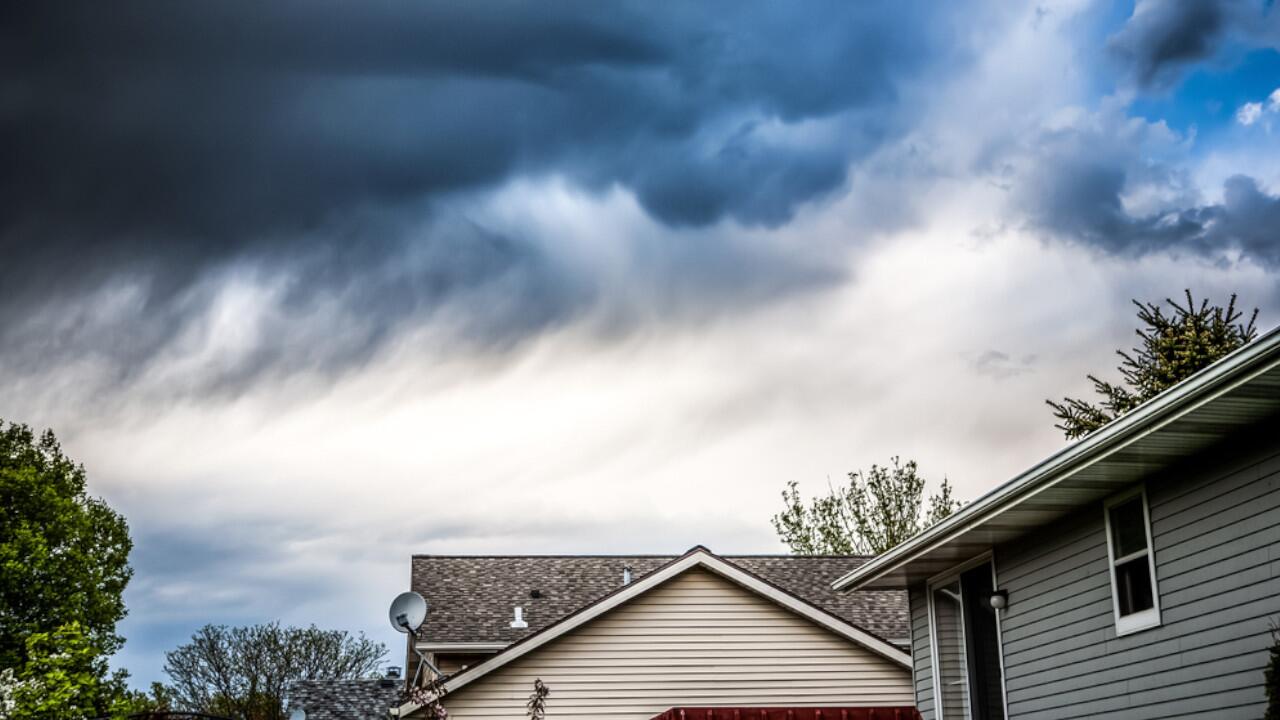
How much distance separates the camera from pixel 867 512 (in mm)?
42406

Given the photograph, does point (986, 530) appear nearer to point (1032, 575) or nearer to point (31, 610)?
point (1032, 575)

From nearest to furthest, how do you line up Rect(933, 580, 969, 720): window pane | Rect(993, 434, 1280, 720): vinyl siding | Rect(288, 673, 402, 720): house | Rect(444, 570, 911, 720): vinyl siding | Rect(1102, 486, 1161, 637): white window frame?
Rect(993, 434, 1280, 720): vinyl siding → Rect(1102, 486, 1161, 637): white window frame → Rect(933, 580, 969, 720): window pane → Rect(444, 570, 911, 720): vinyl siding → Rect(288, 673, 402, 720): house

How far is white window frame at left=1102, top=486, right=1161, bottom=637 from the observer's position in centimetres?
1084

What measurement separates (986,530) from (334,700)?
67.4ft

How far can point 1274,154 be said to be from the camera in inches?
708

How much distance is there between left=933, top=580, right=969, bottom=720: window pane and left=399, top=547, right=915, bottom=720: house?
5.40 metres

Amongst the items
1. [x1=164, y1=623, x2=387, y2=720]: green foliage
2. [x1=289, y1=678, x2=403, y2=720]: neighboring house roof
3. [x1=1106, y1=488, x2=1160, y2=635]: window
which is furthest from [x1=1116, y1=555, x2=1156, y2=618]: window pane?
[x1=164, y1=623, x2=387, y2=720]: green foliage

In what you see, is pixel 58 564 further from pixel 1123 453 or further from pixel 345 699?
pixel 1123 453

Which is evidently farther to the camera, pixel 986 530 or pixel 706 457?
pixel 706 457

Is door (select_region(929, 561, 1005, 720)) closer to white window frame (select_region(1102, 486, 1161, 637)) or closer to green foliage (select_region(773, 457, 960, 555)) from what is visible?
white window frame (select_region(1102, 486, 1161, 637))

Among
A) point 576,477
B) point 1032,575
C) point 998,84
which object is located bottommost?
point 1032,575

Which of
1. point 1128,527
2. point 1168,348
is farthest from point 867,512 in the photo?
point 1128,527

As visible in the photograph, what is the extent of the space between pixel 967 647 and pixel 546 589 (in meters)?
12.8

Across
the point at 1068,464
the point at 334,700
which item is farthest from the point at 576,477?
the point at 1068,464
